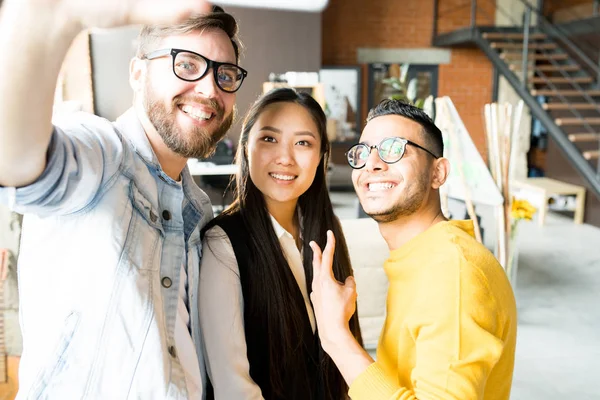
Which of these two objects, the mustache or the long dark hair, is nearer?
the mustache

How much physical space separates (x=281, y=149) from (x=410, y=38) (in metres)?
9.27

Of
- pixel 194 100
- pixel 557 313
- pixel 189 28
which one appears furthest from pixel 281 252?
pixel 557 313

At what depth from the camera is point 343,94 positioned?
9484 mm

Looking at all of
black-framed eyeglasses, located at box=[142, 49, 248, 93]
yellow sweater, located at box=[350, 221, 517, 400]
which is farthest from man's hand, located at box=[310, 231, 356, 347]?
black-framed eyeglasses, located at box=[142, 49, 248, 93]

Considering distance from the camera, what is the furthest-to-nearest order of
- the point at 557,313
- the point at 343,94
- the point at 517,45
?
the point at 343,94 → the point at 517,45 → the point at 557,313

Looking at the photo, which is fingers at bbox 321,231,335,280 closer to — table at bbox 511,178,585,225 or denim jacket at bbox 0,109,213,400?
denim jacket at bbox 0,109,213,400

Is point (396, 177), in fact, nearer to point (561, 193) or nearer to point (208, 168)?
point (208, 168)

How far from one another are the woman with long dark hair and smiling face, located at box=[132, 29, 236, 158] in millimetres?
301

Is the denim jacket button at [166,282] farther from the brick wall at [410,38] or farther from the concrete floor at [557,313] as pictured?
the brick wall at [410,38]

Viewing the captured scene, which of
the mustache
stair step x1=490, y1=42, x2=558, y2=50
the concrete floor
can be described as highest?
stair step x1=490, y1=42, x2=558, y2=50

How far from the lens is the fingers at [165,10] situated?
24.8 inches

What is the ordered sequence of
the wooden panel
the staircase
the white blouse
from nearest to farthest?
the white blouse, the wooden panel, the staircase

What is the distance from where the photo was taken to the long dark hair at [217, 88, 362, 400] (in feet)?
4.25

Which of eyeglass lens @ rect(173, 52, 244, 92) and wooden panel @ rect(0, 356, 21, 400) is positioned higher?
eyeglass lens @ rect(173, 52, 244, 92)
